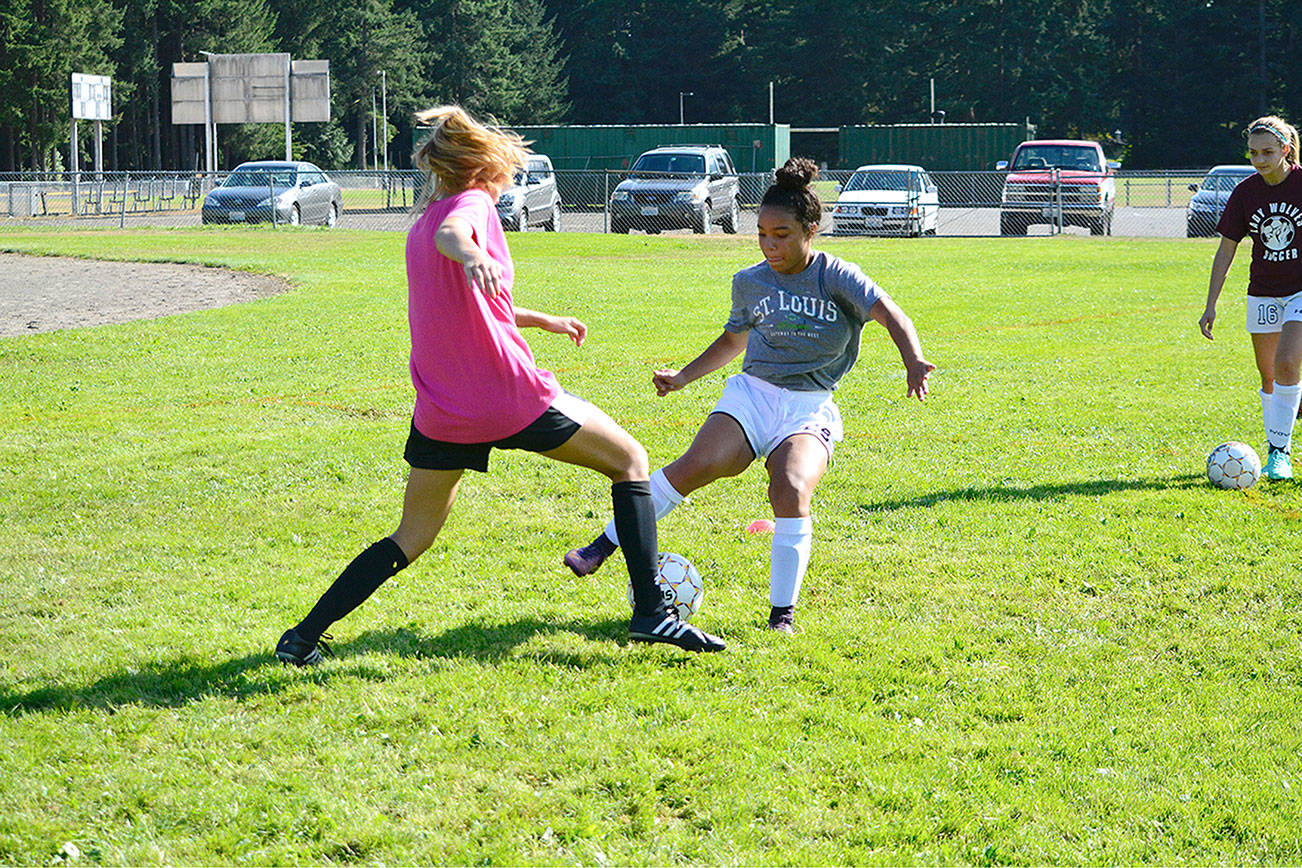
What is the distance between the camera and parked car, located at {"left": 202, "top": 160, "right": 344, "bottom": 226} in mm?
32031

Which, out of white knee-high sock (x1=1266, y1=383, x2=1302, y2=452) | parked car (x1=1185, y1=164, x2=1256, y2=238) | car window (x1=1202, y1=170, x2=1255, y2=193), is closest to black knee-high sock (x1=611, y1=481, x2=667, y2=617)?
white knee-high sock (x1=1266, y1=383, x2=1302, y2=452)

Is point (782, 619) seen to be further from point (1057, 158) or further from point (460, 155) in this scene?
point (1057, 158)

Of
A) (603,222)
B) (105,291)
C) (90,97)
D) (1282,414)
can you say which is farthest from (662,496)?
(90,97)

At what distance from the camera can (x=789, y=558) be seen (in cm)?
494

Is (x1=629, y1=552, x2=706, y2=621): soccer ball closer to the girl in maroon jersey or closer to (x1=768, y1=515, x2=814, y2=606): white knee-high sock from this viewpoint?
(x1=768, y1=515, x2=814, y2=606): white knee-high sock

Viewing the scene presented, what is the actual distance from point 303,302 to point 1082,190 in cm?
2128

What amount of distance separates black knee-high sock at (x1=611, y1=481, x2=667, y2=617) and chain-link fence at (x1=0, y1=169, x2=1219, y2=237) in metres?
26.5

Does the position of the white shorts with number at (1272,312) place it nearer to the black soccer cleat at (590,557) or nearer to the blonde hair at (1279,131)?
the blonde hair at (1279,131)

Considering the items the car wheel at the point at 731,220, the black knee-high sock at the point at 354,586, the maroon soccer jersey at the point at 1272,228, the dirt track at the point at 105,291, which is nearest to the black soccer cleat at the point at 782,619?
the black knee-high sock at the point at 354,586

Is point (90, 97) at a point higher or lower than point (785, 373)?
higher

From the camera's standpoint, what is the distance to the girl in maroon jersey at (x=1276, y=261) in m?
7.34

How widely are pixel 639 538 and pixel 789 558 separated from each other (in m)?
0.63

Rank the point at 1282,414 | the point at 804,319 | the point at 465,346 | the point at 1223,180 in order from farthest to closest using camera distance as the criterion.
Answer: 1. the point at 1223,180
2. the point at 1282,414
3. the point at 804,319
4. the point at 465,346

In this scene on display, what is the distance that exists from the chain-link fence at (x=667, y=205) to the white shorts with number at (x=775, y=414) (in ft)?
85.0
